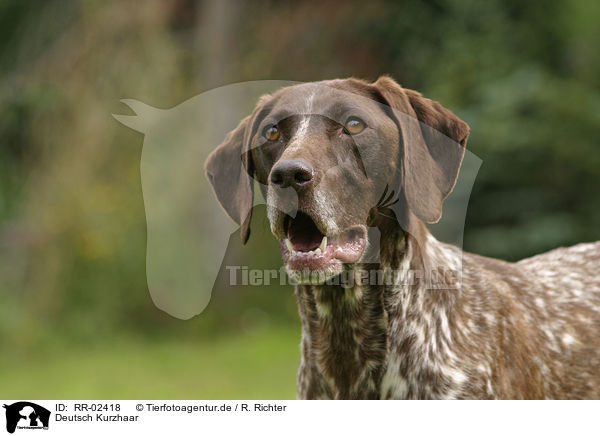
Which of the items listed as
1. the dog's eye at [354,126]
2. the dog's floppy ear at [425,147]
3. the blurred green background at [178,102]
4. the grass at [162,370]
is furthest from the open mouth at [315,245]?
the blurred green background at [178,102]

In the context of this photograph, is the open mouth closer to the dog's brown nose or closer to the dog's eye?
the dog's brown nose

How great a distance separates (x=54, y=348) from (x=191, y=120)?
293 centimetres

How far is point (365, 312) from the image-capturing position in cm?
302

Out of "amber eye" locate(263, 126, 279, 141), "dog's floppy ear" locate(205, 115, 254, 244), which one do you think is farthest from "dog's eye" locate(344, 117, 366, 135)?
"dog's floppy ear" locate(205, 115, 254, 244)

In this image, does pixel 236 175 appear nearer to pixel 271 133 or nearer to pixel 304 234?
pixel 271 133

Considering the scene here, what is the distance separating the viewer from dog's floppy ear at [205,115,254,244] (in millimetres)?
3264

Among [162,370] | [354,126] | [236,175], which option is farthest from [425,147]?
[162,370]

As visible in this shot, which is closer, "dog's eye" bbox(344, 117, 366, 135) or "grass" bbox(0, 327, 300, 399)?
"dog's eye" bbox(344, 117, 366, 135)

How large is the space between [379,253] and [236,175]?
31.6 inches

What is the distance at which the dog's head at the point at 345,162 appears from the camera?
109 inches

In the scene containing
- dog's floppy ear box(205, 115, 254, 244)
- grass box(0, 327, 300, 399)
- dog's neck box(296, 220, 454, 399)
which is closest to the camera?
dog's neck box(296, 220, 454, 399)

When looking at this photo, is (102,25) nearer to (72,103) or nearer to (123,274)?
(72,103)

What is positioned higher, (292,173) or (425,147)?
(425,147)

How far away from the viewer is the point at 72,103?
7.54 meters
